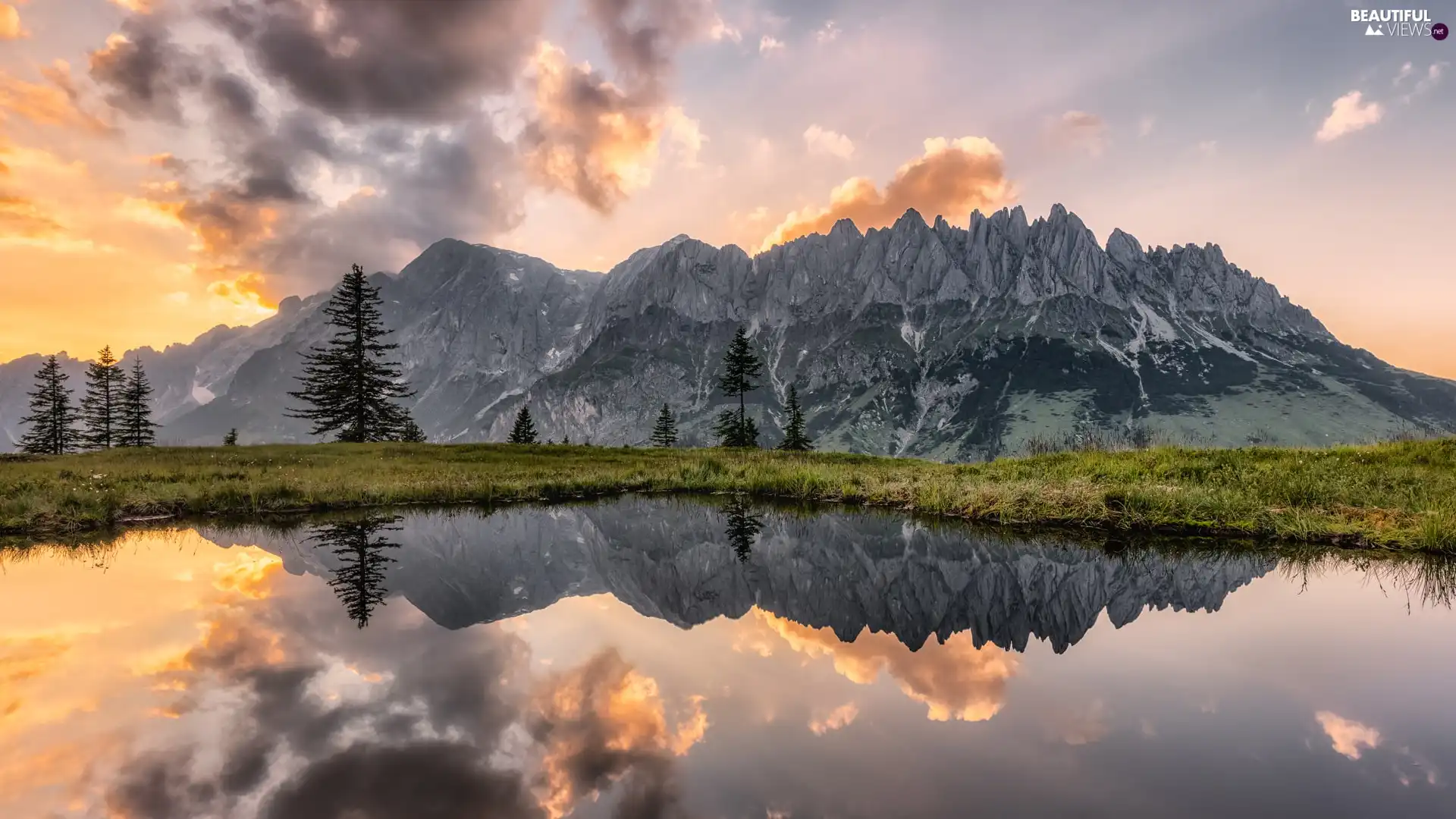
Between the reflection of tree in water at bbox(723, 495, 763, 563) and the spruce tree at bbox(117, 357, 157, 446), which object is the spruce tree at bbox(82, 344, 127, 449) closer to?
the spruce tree at bbox(117, 357, 157, 446)

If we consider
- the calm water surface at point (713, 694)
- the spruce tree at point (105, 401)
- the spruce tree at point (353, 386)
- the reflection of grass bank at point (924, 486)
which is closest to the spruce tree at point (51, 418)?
the spruce tree at point (105, 401)

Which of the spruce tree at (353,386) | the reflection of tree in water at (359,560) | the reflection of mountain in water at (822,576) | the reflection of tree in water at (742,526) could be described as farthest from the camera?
the spruce tree at (353,386)

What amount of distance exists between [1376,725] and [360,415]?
204 feet

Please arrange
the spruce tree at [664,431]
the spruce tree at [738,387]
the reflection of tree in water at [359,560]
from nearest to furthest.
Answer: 1. the reflection of tree in water at [359,560]
2. the spruce tree at [738,387]
3. the spruce tree at [664,431]

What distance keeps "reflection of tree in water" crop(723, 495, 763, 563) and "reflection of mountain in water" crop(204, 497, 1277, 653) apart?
0.41 m

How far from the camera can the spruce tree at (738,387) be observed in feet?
254

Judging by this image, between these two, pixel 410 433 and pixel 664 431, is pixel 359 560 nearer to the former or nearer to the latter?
pixel 410 433

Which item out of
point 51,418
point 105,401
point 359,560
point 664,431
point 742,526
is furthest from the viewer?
point 664,431

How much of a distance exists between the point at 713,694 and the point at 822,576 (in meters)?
5.65

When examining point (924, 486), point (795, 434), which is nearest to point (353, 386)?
point (924, 486)

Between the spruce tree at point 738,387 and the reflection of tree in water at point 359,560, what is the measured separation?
59706mm

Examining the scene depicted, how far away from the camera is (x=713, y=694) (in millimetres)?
5898

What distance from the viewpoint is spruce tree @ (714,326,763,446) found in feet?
254

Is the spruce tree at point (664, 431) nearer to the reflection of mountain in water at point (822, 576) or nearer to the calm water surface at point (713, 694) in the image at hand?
the reflection of mountain in water at point (822, 576)
